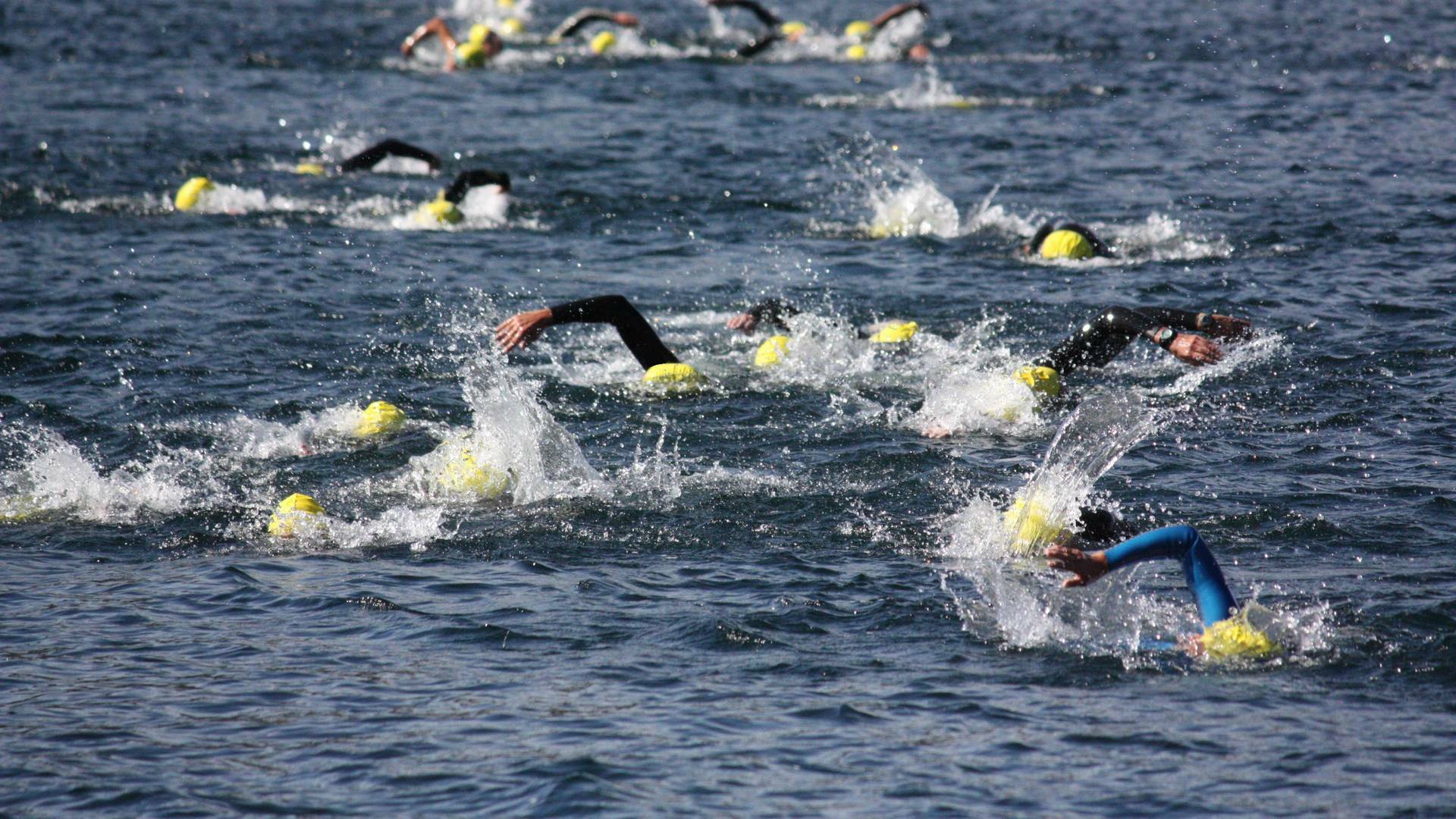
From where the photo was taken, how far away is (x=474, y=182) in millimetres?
19594

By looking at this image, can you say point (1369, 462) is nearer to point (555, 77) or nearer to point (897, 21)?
point (555, 77)

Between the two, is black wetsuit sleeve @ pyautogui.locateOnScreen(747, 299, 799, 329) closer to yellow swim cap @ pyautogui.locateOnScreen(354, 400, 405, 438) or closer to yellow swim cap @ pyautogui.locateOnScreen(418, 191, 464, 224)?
yellow swim cap @ pyautogui.locateOnScreen(354, 400, 405, 438)

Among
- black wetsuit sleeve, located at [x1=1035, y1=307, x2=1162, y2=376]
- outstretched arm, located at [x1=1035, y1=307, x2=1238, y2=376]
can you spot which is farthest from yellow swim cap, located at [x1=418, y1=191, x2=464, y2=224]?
black wetsuit sleeve, located at [x1=1035, y1=307, x2=1162, y2=376]

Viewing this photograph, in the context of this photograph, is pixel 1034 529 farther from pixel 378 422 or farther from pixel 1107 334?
pixel 378 422

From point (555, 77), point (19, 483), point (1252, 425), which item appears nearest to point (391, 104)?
point (555, 77)

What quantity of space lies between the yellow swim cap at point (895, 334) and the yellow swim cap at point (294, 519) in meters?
6.06

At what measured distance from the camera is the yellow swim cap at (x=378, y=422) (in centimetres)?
1291

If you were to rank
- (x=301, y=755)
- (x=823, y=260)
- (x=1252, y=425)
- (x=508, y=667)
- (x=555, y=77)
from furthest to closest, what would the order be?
1. (x=555, y=77)
2. (x=823, y=260)
3. (x=1252, y=425)
4. (x=508, y=667)
5. (x=301, y=755)

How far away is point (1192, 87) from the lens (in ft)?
92.7

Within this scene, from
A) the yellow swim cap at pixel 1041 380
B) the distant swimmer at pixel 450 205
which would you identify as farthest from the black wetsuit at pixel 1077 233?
the distant swimmer at pixel 450 205

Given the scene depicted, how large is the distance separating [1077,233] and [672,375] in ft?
21.3

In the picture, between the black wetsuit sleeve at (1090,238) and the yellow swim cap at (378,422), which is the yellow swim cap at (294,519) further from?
the black wetsuit sleeve at (1090,238)

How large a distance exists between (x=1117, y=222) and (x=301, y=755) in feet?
47.7

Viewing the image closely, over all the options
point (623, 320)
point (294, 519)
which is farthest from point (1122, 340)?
point (294, 519)
